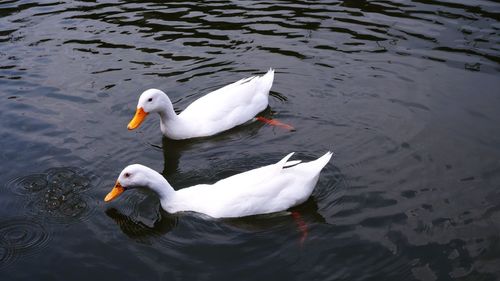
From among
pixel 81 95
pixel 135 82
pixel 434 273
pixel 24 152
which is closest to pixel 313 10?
pixel 135 82

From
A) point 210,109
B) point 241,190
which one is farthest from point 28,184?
point 241,190

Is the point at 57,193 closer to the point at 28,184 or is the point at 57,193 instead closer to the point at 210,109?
the point at 28,184

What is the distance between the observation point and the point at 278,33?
11531 mm

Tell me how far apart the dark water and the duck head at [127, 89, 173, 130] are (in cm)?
37

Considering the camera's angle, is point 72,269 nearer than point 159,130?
Yes

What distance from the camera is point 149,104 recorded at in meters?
8.55

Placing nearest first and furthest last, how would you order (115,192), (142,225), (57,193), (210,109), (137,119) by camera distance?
(142,225) < (115,192) < (57,193) < (137,119) < (210,109)

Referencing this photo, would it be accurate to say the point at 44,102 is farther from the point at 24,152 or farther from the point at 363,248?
the point at 363,248

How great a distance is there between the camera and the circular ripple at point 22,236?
6.46 metres

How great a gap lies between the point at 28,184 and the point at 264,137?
3132mm

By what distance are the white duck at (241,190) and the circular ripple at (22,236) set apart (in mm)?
798

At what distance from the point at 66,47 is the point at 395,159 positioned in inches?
269

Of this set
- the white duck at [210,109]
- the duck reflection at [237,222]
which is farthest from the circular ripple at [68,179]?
the white duck at [210,109]

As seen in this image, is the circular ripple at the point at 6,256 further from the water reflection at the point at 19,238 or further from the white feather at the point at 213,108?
the white feather at the point at 213,108
